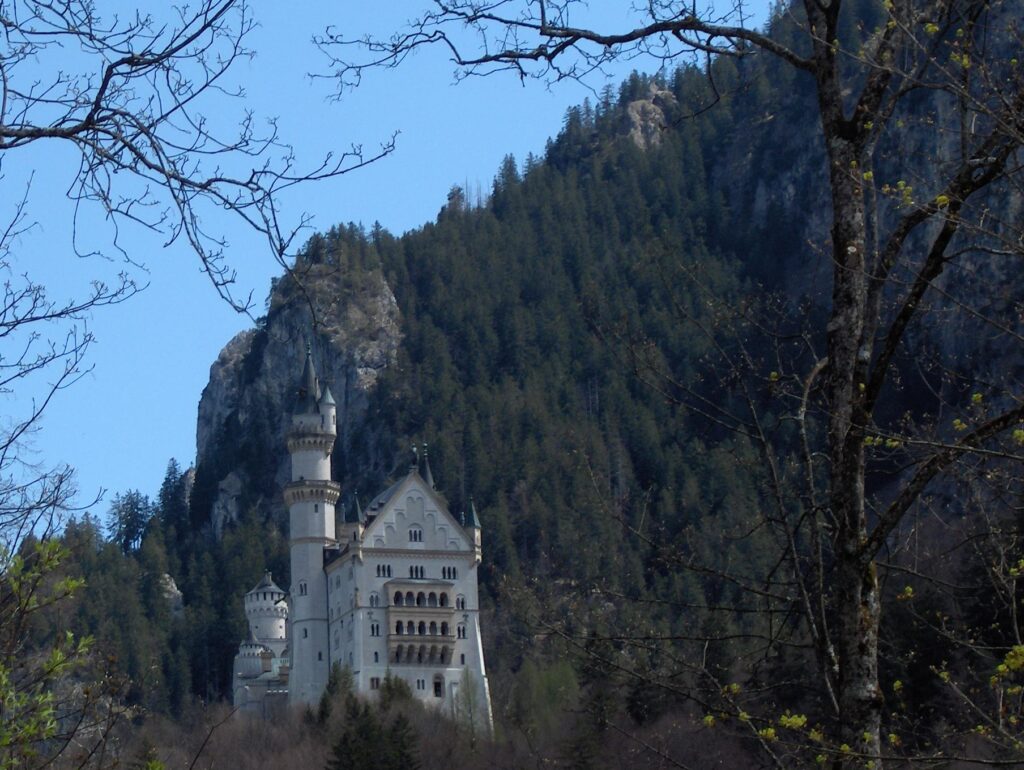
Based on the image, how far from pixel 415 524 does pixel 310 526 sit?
6586mm

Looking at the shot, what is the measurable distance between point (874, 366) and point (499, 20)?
3.20 m

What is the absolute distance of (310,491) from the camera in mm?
115688

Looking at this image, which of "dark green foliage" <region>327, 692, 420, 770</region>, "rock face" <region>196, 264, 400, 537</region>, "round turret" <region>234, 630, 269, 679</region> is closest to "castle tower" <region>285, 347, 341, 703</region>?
"round turret" <region>234, 630, 269, 679</region>

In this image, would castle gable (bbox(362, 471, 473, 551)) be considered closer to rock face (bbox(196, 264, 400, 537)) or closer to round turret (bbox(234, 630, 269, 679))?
round turret (bbox(234, 630, 269, 679))

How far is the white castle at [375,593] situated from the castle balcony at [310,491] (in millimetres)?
60

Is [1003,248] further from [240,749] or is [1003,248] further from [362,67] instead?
[240,749]

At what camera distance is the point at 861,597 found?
1068 centimetres

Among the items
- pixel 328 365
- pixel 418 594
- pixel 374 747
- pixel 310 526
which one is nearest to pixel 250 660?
pixel 310 526

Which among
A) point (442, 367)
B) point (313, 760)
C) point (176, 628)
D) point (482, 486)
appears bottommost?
point (313, 760)

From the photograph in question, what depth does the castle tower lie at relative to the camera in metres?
114

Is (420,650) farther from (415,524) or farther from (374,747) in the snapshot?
(374,747)

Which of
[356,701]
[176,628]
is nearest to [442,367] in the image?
[176,628]

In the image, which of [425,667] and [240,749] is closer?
[240,749]

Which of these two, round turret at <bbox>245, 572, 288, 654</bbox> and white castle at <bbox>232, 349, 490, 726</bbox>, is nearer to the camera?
white castle at <bbox>232, 349, 490, 726</bbox>
